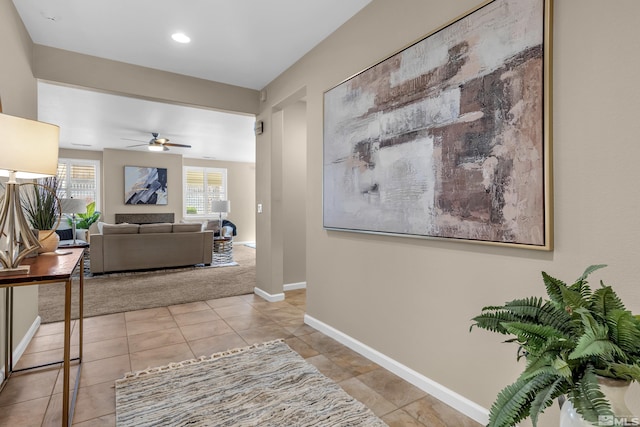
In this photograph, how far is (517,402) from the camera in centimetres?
83

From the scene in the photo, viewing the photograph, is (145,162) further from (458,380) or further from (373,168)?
(458,380)

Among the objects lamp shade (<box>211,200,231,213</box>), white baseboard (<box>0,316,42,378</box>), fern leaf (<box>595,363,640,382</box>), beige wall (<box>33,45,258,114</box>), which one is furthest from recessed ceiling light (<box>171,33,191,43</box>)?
lamp shade (<box>211,200,231,213</box>)

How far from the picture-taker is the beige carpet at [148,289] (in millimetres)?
3691

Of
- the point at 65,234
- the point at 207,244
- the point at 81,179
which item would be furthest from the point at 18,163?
the point at 81,179

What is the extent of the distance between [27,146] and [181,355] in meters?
1.69

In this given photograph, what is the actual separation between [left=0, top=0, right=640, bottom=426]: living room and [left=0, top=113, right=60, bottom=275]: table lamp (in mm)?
987

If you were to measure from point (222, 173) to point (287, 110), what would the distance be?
6544 mm

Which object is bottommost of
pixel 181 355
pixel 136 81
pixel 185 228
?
pixel 181 355

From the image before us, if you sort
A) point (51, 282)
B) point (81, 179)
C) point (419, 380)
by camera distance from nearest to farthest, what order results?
point (51, 282) < point (419, 380) < point (81, 179)

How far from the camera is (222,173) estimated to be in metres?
10.3

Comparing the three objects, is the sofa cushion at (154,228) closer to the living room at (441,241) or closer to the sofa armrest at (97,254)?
the sofa armrest at (97,254)

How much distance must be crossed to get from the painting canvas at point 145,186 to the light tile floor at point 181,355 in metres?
5.81

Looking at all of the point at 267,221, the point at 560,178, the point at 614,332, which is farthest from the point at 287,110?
the point at 614,332

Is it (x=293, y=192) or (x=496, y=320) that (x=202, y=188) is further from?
(x=496, y=320)
